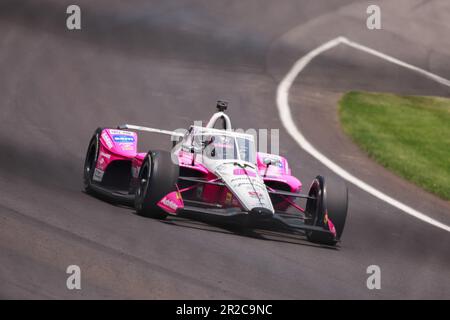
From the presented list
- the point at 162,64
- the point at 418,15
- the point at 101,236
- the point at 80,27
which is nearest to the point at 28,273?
the point at 101,236

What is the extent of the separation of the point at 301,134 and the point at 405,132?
2.39m

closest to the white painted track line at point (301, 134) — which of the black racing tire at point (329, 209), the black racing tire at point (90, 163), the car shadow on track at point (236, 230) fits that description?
the black racing tire at point (329, 209)

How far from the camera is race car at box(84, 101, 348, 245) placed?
12.7 metres

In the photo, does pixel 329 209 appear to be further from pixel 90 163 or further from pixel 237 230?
pixel 90 163

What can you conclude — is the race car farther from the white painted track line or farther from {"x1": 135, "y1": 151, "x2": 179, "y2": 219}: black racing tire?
the white painted track line

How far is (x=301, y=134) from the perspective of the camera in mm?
20422

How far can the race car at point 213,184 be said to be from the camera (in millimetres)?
12703

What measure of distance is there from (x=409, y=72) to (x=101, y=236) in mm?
15569

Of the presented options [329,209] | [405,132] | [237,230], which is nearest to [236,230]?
[237,230]

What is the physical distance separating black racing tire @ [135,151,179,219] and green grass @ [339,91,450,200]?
642 cm

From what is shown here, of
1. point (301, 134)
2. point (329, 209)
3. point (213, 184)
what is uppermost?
point (301, 134)

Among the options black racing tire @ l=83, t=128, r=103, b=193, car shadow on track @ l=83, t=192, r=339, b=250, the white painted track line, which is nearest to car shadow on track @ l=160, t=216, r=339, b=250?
car shadow on track @ l=83, t=192, r=339, b=250

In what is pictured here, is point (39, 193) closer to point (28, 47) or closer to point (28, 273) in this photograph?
point (28, 273)

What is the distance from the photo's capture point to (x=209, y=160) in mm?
13750
